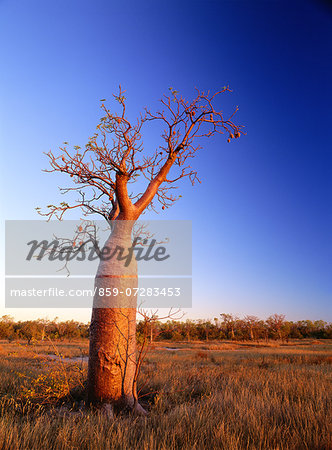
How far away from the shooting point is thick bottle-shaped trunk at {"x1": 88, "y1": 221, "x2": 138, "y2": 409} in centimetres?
378

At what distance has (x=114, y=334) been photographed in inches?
155

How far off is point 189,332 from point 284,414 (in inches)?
2262

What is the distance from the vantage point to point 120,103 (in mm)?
4809

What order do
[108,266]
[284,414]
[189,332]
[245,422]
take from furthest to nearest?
[189,332] < [108,266] < [284,414] < [245,422]

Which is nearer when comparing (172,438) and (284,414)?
(172,438)

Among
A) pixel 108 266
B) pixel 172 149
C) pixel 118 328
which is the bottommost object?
pixel 118 328

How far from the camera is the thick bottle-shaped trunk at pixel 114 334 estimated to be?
12.4 ft

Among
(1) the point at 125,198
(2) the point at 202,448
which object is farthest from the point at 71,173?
(2) the point at 202,448

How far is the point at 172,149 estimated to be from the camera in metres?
5.19

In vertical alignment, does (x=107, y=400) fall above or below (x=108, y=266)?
below

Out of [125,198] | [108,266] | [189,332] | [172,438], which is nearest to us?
[172,438]

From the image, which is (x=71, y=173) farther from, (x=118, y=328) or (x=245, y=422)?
(x=245, y=422)

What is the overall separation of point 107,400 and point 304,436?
240cm

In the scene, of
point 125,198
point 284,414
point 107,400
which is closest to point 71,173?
point 125,198
